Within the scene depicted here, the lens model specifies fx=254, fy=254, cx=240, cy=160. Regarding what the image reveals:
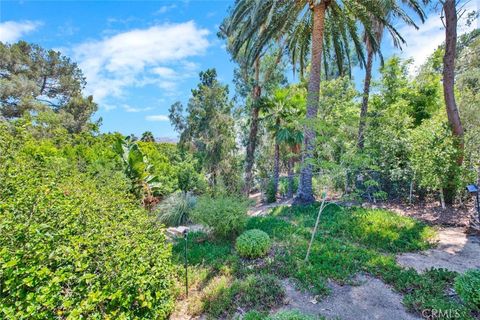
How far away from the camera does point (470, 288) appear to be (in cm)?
332

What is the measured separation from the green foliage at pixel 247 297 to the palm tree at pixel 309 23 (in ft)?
16.6

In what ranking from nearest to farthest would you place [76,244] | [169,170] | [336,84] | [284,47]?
[76,244]
[284,47]
[169,170]
[336,84]

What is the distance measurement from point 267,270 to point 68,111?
2546 centimetres

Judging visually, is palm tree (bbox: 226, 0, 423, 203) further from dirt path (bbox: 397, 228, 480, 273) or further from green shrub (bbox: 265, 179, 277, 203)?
dirt path (bbox: 397, 228, 480, 273)

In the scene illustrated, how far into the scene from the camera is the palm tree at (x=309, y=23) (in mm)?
8711

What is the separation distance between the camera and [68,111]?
23.3 meters

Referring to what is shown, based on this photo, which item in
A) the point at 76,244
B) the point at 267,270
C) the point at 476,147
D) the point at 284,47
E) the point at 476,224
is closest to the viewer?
the point at 76,244

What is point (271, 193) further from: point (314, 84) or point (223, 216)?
point (223, 216)

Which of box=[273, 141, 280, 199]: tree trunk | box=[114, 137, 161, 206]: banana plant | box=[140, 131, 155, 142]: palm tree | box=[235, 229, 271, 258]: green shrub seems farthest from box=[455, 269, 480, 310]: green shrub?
box=[140, 131, 155, 142]: palm tree

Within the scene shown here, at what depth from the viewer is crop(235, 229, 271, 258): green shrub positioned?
5.32 meters

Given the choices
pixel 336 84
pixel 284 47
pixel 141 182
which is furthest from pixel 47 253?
pixel 336 84

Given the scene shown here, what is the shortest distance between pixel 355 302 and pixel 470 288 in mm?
1450

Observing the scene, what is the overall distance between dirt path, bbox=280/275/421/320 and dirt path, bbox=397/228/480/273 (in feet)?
4.31

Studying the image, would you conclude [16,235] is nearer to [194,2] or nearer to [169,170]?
[194,2]
